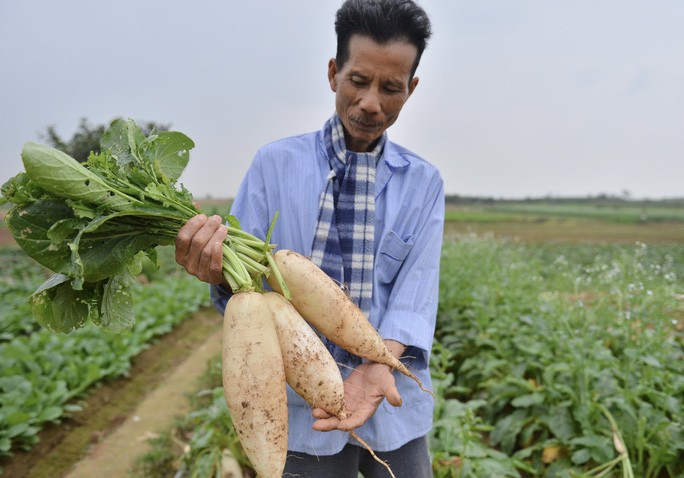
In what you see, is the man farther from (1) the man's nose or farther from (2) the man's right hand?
(2) the man's right hand

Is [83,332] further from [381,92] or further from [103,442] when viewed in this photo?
[381,92]

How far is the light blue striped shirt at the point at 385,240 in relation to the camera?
1.73 m

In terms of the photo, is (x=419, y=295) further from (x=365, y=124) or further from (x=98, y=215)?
(x=98, y=215)

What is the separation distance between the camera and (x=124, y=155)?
1577 mm

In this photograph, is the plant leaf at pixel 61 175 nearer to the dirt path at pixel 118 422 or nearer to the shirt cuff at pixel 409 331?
the shirt cuff at pixel 409 331

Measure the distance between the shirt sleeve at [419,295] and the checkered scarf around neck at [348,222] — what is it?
0.11 metres

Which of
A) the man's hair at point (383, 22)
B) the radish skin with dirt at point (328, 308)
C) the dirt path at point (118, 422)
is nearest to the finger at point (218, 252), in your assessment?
the radish skin with dirt at point (328, 308)

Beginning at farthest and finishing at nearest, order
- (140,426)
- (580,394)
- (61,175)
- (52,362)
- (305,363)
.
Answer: (52,362)
(140,426)
(580,394)
(305,363)
(61,175)

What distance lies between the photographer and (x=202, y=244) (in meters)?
1.41

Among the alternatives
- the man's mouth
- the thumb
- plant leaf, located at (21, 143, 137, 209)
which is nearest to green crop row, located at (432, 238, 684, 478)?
the thumb

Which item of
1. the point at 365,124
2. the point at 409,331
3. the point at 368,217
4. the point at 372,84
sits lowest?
the point at 409,331

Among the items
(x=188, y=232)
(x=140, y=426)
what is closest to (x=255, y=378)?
(x=188, y=232)

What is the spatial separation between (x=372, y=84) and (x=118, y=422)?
440 cm

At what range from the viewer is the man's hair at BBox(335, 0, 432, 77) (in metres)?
1.62
